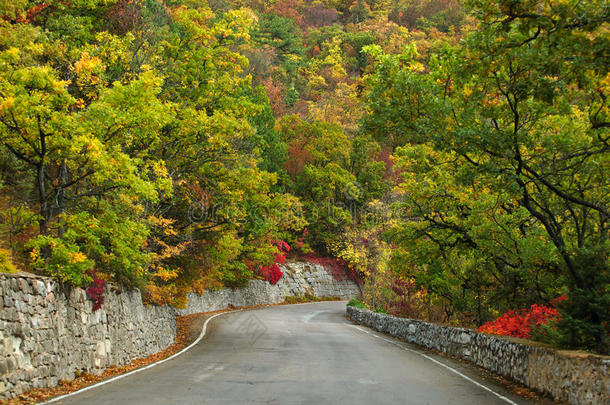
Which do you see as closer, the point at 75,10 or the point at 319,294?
the point at 75,10

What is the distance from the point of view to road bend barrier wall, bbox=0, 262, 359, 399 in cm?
909

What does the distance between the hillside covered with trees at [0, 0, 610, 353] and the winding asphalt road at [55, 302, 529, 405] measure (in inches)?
98.1

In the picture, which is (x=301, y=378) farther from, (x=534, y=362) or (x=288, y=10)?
(x=288, y=10)

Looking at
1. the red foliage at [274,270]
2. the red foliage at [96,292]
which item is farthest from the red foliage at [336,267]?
the red foliage at [96,292]

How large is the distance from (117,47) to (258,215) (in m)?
9.53

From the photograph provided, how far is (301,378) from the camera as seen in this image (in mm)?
11797

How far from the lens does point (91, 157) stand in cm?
1145

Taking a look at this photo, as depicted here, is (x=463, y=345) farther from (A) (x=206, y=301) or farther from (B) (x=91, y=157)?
(A) (x=206, y=301)

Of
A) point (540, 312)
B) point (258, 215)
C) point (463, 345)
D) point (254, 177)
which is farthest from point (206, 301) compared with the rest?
point (540, 312)

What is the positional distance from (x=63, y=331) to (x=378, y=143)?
11.7 metres

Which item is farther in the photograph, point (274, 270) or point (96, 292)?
point (274, 270)

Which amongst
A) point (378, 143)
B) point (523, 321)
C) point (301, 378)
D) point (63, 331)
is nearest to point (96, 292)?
point (63, 331)

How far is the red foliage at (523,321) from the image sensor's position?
15.0m

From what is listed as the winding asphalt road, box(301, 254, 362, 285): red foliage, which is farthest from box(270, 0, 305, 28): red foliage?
the winding asphalt road
